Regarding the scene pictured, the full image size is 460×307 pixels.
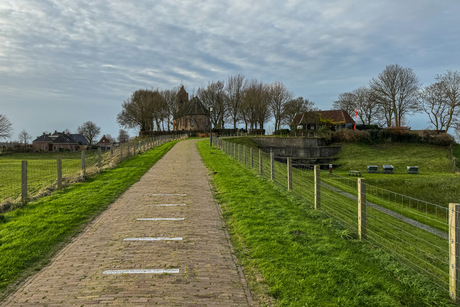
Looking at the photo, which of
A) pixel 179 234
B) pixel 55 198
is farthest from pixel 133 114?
pixel 179 234

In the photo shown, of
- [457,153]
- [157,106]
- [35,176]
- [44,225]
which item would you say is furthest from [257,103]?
[44,225]

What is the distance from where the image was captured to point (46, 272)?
5.39 m

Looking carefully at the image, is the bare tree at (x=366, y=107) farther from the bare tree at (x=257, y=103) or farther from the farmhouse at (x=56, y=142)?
the farmhouse at (x=56, y=142)

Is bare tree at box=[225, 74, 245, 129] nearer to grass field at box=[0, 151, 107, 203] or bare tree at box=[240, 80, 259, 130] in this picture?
bare tree at box=[240, 80, 259, 130]

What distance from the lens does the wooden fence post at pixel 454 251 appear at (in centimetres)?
450

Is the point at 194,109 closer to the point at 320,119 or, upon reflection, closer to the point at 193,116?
the point at 193,116

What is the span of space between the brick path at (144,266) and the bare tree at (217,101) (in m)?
64.4

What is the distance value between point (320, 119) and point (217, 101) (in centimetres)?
2226

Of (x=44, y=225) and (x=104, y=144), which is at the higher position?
(x=104, y=144)

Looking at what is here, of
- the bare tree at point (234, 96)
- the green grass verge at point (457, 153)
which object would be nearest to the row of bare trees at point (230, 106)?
the bare tree at point (234, 96)

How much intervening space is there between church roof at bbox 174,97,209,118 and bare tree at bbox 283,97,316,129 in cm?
1773

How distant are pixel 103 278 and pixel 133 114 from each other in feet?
226

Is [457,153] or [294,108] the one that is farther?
[294,108]

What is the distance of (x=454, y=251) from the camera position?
4574mm
